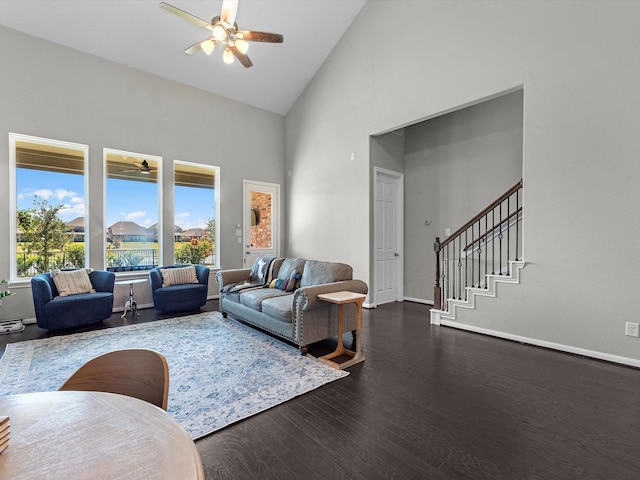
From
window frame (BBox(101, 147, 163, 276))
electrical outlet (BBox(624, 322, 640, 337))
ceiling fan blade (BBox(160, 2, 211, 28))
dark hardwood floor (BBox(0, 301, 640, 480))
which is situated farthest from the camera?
window frame (BBox(101, 147, 163, 276))

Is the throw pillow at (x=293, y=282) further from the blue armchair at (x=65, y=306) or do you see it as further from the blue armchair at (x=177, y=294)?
the blue armchair at (x=65, y=306)

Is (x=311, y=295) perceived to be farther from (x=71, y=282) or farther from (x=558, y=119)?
(x=71, y=282)

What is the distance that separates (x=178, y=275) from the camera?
18.1ft

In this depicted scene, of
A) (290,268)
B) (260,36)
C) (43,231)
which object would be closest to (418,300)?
(290,268)

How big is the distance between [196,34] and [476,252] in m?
5.92

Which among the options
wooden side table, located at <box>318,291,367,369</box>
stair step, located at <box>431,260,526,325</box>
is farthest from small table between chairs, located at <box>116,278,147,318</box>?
stair step, located at <box>431,260,526,325</box>

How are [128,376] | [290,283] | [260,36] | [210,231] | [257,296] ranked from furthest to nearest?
[210,231] < [290,283] < [257,296] < [260,36] < [128,376]

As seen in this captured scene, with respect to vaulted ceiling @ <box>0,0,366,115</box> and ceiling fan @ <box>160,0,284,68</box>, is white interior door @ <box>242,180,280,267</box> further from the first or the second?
ceiling fan @ <box>160,0,284,68</box>

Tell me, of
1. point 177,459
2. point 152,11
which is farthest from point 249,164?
point 177,459

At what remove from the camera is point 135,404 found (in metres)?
0.97

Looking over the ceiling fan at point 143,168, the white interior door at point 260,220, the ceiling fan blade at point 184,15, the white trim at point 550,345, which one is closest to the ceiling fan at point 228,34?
the ceiling fan blade at point 184,15

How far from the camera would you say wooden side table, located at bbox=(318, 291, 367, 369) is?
125 inches

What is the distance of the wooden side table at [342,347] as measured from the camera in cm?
319

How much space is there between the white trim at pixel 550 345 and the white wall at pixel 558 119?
0.04 meters
